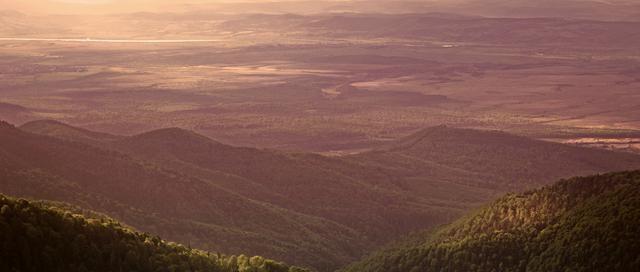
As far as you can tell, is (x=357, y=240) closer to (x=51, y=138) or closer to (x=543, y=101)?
(x=51, y=138)

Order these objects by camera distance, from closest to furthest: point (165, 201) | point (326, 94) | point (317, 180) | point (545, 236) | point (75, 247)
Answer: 1. point (75, 247)
2. point (545, 236)
3. point (165, 201)
4. point (317, 180)
5. point (326, 94)

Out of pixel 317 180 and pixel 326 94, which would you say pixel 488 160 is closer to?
pixel 317 180

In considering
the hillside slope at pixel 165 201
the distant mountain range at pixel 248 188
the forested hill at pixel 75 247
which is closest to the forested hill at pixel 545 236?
the hillside slope at pixel 165 201

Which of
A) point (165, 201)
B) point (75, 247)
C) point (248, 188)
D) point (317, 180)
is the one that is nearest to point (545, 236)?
point (75, 247)

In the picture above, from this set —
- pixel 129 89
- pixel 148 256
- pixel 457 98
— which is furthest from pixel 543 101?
pixel 148 256

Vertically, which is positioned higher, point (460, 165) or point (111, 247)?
point (111, 247)

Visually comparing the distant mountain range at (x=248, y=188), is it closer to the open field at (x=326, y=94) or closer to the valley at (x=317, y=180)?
the valley at (x=317, y=180)
